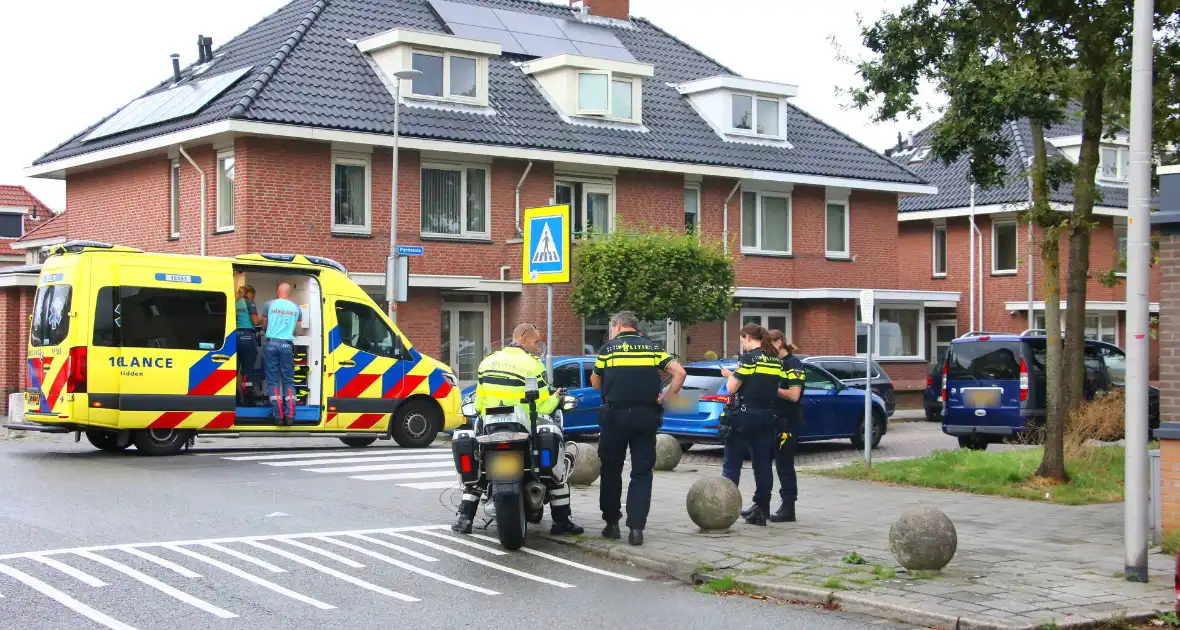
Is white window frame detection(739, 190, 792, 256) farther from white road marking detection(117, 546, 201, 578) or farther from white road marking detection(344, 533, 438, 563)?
white road marking detection(117, 546, 201, 578)

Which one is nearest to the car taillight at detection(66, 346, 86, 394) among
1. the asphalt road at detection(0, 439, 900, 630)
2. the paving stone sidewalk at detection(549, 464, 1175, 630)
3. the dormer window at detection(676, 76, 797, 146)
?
the asphalt road at detection(0, 439, 900, 630)

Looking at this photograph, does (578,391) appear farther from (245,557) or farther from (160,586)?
(160,586)

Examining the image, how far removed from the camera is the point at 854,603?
8.29m

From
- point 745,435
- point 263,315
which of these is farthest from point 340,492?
point 263,315

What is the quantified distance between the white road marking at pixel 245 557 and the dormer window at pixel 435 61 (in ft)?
60.6

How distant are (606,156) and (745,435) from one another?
694 inches

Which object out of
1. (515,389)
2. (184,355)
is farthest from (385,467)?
(515,389)

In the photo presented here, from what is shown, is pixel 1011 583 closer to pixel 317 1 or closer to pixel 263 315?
pixel 263 315

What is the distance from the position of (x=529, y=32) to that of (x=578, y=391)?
13905 mm

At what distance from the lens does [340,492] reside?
13695 millimetres

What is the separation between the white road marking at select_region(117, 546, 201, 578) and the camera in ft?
29.2

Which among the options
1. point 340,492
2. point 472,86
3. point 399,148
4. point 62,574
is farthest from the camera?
point 472,86

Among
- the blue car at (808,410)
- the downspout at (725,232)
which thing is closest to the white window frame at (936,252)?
the downspout at (725,232)

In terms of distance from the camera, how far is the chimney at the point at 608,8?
36.4m
